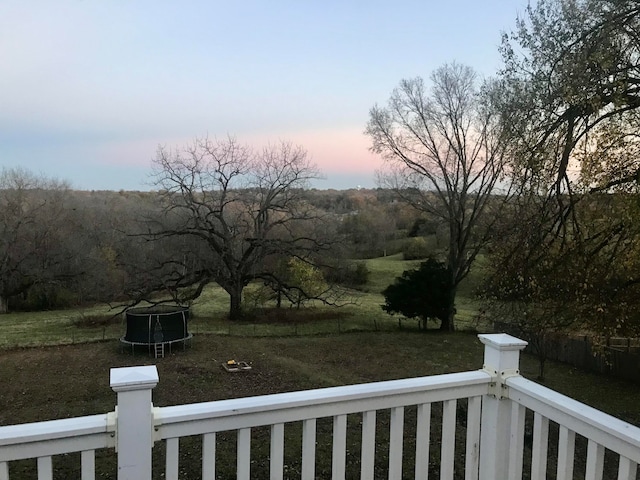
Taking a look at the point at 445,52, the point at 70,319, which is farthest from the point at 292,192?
the point at 70,319

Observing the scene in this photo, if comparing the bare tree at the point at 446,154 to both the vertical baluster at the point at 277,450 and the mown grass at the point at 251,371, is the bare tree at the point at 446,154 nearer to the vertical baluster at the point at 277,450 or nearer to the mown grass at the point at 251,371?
the mown grass at the point at 251,371

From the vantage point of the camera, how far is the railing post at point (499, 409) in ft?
5.61

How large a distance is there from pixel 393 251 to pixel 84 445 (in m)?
22.7

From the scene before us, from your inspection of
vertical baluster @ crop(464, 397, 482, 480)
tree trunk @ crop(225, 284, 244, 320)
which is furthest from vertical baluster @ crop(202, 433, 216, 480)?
tree trunk @ crop(225, 284, 244, 320)

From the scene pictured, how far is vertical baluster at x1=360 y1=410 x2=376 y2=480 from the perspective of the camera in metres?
1.56

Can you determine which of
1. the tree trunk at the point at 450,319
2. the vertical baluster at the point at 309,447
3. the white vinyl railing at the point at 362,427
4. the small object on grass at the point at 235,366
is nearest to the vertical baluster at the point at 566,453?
the white vinyl railing at the point at 362,427

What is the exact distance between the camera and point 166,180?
14.6m

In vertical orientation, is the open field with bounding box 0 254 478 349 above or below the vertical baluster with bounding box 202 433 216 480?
below

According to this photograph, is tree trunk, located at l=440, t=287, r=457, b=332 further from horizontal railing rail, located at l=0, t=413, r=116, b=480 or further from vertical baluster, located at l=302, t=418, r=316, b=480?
horizontal railing rail, located at l=0, t=413, r=116, b=480

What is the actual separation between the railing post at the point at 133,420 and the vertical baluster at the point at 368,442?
69cm

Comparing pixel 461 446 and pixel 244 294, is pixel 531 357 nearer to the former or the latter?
pixel 461 446

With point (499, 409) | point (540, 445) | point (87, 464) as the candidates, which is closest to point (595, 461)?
point (540, 445)

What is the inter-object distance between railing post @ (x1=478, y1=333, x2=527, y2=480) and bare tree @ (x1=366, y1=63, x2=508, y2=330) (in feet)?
45.1

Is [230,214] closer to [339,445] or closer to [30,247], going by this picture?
[30,247]
